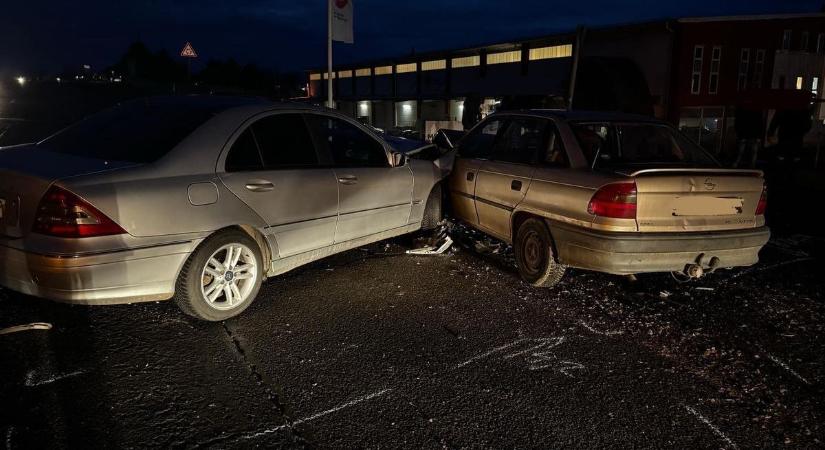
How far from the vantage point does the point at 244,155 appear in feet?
13.6

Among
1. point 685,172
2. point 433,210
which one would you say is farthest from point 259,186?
point 685,172

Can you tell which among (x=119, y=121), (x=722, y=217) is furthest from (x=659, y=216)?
(x=119, y=121)

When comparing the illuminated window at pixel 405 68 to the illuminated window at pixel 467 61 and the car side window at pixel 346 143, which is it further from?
the car side window at pixel 346 143

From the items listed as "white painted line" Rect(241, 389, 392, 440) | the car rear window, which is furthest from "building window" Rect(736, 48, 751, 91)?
"white painted line" Rect(241, 389, 392, 440)

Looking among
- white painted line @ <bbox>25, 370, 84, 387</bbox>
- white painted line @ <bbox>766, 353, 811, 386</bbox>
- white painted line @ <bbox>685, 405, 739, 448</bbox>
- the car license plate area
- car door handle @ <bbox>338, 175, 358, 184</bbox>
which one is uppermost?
car door handle @ <bbox>338, 175, 358, 184</bbox>

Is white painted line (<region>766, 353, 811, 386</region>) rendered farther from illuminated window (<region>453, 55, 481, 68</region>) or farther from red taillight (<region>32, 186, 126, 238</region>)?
illuminated window (<region>453, 55, 481, 68</region>)

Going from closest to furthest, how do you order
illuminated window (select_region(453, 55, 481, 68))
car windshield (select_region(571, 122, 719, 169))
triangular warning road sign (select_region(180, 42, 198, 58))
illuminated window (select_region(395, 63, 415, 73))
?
car windshield (select_region(571, 122, 719, 169))
triangular warning road sign (select_region(180, 42, 198, 58))
illuminated window (select_region(453, 55, 481, 68))
illuminated window (select_region(395, 63, 415, 73))

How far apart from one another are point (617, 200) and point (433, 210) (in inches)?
97.1

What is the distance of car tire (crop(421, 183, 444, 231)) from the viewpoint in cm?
624

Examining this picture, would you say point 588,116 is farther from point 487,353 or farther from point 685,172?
point 487,353

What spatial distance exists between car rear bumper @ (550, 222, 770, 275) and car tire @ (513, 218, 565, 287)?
0.24 metres

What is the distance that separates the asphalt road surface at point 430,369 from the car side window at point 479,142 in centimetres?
170

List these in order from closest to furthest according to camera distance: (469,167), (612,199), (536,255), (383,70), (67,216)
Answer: (67,216)
(612,199)
(536,255)
(469,167)
(383,70)

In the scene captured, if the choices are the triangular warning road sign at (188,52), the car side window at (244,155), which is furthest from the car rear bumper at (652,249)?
the triangular warning road sign at (188,52)
